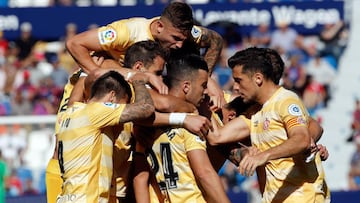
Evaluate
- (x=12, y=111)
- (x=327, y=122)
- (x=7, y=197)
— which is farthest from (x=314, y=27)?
(x=7, y=197)

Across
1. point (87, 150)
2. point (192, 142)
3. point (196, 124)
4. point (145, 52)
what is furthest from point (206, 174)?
point (145, 52)

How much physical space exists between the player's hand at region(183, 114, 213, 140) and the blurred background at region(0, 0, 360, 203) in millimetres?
A: 8440

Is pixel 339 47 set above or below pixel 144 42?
below

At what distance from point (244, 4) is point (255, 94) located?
10.0 m

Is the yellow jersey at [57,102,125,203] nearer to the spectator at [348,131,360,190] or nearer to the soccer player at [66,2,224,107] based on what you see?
the soccer player at [66,2,224,107]

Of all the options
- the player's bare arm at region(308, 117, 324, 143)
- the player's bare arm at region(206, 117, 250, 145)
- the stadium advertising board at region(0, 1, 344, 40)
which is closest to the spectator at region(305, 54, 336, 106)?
the stadium advertising board at region(0, 1, 344, 40)

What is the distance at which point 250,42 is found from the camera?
57.9ft

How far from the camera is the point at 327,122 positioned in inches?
687

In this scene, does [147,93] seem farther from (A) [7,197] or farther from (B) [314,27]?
(B) [314,27]

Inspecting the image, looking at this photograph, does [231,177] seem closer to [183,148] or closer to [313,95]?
[313,95]

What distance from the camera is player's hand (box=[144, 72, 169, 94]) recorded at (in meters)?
8.20

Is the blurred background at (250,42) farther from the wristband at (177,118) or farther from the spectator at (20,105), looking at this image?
the wristband at (177,118)

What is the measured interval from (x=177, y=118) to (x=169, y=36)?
80cm

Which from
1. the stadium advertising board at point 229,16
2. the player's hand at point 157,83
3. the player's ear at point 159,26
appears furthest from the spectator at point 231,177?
the player's hand at point 157,83
